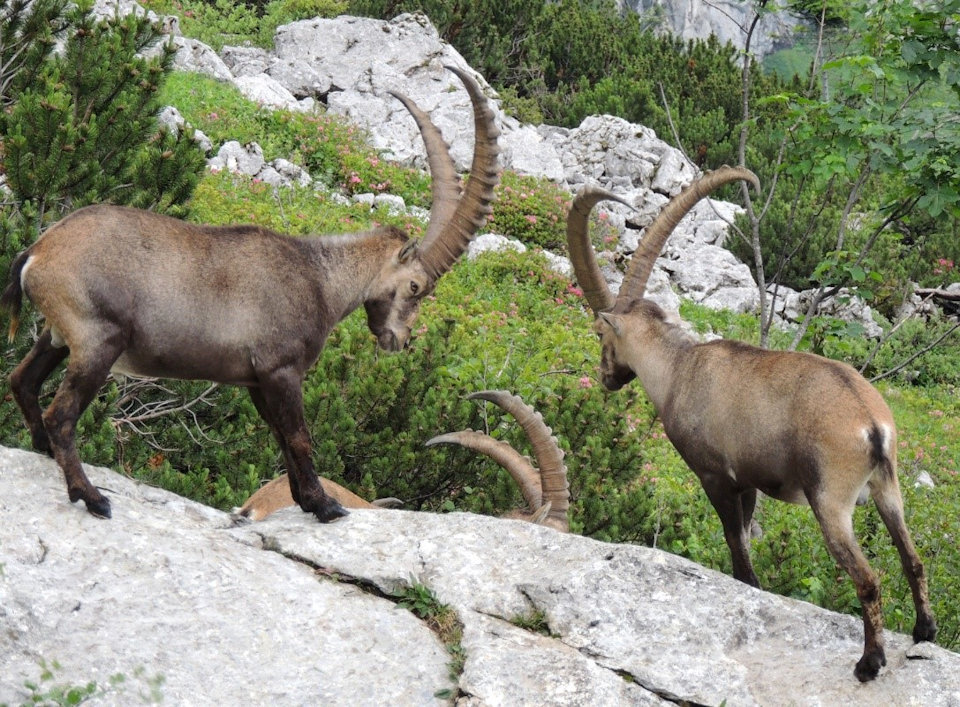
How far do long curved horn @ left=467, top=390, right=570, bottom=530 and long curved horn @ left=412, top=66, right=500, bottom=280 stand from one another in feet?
7.32

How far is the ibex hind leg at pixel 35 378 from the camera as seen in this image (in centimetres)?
577

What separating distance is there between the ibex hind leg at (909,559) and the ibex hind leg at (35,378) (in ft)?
13.5

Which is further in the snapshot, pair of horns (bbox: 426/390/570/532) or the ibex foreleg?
pair of horns (bbox: 426/390/570/532)

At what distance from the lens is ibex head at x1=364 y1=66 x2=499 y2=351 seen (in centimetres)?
661

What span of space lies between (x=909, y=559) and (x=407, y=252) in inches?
126

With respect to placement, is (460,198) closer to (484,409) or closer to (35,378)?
(35,378)

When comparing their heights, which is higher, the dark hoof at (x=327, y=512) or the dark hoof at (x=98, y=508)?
the dark hoof at (x=98, y=508)

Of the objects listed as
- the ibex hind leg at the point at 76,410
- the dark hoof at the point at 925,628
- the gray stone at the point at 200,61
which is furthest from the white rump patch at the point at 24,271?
the gray stone at the point at 200,61

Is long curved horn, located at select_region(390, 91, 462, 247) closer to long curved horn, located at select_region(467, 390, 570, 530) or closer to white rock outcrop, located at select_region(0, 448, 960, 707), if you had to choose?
white rock outcrop, located at select_region(0, 448, 960, 707)

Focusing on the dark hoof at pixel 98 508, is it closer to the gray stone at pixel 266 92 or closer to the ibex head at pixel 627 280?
the ibex head at pixel 627 280

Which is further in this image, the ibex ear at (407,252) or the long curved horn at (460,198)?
the ibex ear at (407,252)

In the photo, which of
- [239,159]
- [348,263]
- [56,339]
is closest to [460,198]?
[348,263]

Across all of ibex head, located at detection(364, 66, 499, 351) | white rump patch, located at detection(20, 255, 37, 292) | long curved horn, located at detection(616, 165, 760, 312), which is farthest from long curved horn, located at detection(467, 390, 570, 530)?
white rump patch, located at detection(20, 255, 37, 292)

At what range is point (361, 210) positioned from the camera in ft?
60.6
